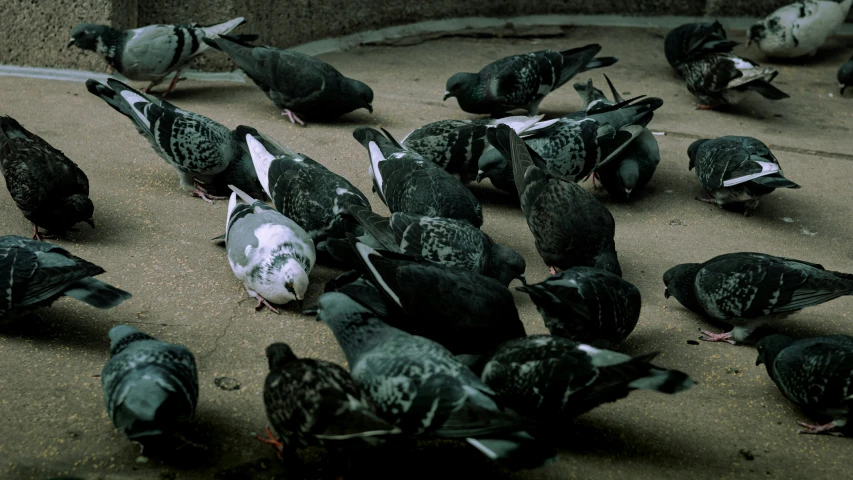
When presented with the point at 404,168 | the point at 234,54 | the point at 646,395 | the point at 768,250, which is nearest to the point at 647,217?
the point at 768,250

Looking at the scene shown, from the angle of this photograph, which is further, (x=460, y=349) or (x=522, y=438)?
(x=460, y=349)

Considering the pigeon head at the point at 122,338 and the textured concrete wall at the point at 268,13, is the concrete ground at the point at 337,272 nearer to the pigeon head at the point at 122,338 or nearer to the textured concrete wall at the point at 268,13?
the pigeon head at the point at 122,338

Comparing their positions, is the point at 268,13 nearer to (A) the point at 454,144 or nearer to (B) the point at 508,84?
(B) the point at 508,84

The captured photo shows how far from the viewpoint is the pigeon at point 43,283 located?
3.13 meters

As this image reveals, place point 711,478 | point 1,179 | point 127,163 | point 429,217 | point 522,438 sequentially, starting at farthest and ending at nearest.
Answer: point 127,163 → point 1,179 → point 429,217 → point 711,478 → point 522,438


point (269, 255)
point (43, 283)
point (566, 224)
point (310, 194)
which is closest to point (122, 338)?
point (43, 283)

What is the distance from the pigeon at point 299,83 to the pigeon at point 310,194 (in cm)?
148

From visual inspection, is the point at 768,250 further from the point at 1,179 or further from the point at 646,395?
the point at 1,179

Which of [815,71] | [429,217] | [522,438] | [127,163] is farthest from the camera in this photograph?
[815,71]

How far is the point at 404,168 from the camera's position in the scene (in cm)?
442

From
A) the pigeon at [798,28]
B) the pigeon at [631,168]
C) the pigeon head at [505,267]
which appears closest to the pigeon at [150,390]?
the pigeon head at [505,267]

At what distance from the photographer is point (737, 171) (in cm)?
485

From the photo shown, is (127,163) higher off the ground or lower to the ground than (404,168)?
lower

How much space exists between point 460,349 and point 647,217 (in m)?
2.32
